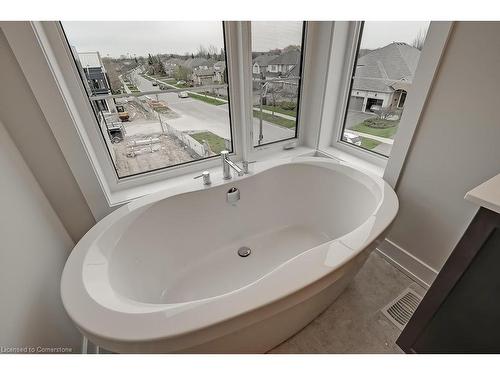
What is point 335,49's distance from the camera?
1.39 m

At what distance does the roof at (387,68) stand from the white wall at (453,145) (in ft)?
0.88


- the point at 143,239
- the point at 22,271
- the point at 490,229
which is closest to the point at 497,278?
the point at 490,229

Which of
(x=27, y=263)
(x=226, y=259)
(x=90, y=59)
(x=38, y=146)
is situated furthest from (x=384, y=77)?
(x=27, y=263)

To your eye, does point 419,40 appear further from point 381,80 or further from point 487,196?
point 487,196

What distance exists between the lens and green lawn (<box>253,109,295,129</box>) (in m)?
1.53

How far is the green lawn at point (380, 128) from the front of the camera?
1375 millimetres

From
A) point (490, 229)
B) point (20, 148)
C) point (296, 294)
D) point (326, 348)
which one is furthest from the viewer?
point (326, 348)

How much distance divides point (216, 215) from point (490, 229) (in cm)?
111

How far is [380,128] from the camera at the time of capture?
4.75 feet

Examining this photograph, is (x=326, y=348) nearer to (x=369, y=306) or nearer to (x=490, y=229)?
(x=369, y=306)

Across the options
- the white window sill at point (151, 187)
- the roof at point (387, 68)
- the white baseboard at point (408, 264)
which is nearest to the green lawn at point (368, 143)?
the roof at point (387, 68)

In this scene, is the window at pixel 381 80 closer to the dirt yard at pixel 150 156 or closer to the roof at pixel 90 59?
the dirt yard at pixel 150 156

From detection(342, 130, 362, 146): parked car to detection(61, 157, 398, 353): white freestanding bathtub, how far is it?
1.37 ft

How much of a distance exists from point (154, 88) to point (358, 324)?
5.24ft
